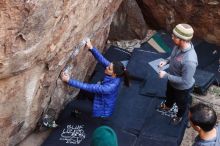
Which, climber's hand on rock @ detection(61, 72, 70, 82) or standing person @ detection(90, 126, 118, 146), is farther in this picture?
climber's hand on rock @ detection(61, 72, 70, 82)

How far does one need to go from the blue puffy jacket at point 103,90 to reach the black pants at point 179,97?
72 cm

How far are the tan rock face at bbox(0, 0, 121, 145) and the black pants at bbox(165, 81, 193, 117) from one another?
1.28m

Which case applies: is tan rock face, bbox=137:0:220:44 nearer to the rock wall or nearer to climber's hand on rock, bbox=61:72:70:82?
the rock wall

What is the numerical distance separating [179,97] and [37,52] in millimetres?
2036

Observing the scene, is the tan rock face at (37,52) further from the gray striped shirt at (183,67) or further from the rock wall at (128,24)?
the rock wall at (128,24)

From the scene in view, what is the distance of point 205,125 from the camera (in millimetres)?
3938

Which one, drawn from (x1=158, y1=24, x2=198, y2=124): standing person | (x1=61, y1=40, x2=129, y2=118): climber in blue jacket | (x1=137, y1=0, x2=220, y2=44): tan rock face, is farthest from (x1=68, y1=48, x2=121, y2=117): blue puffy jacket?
(x1=137, y1=0, x2=220, y2=44): tan rock face

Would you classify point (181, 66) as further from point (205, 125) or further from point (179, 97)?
point (205, 125)

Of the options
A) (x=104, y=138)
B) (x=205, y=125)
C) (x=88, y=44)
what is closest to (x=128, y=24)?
(x=88, y=44)

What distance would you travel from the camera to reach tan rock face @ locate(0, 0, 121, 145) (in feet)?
14.4

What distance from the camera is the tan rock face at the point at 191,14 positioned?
7988 mm

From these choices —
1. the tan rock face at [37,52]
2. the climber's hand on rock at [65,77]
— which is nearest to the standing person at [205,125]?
the tan rock face at [37,52]

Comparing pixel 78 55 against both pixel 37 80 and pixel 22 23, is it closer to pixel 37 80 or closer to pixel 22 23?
pixel 37 80

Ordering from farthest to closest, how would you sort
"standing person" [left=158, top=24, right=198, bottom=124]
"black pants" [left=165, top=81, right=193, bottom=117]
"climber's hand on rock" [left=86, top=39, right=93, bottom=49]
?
"climber's hand on rock" [left=86, top=39, right=93, bottom=49], "black pants" [left=165, top=81, right=193, bottom=117], "standing person" [left=158, top=24, right=198, bottom=124]
